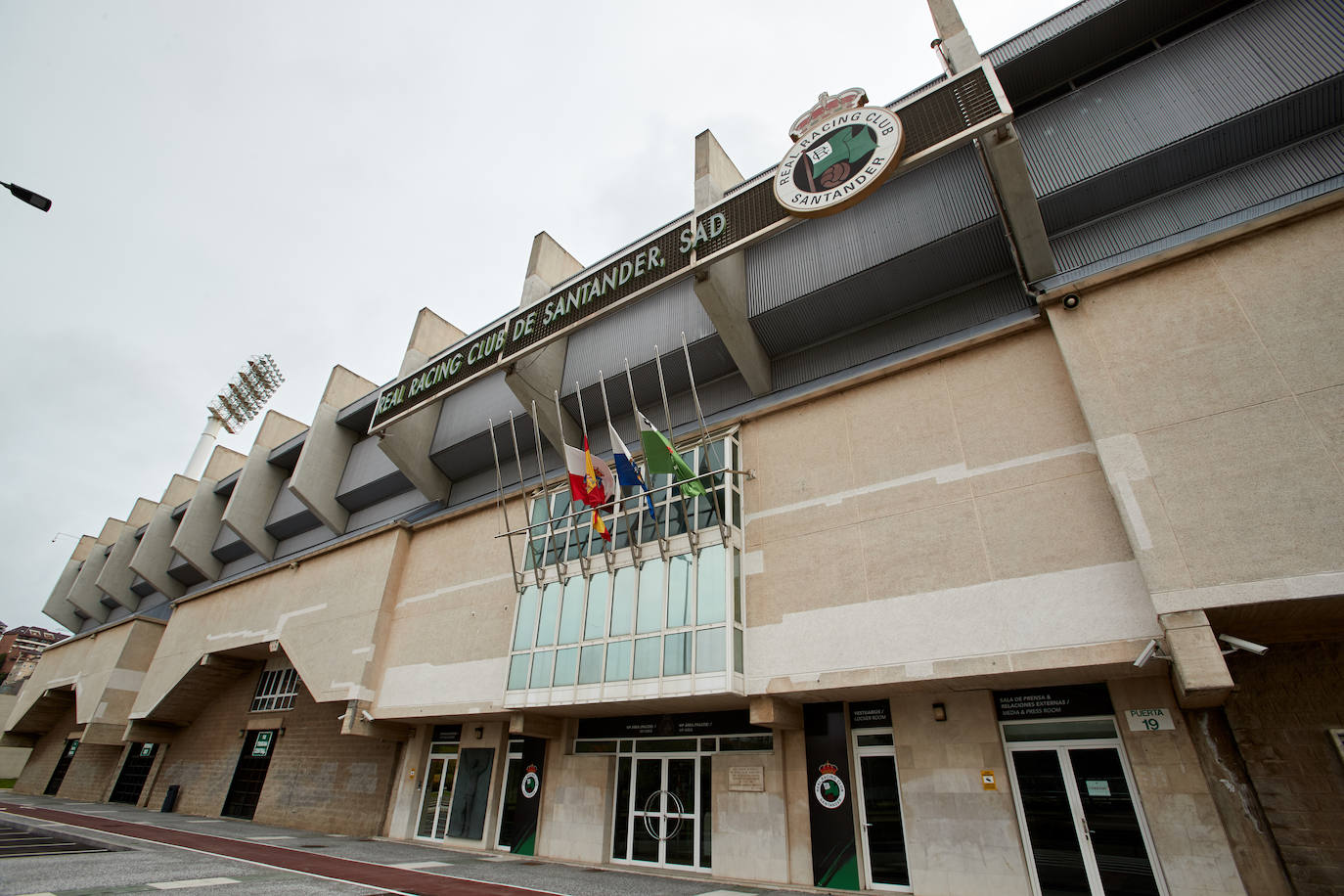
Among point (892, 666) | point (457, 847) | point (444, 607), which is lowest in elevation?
point (457, 847)

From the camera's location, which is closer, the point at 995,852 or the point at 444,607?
the point at 995,852

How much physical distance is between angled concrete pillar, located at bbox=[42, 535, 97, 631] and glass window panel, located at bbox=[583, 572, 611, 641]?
155 feet

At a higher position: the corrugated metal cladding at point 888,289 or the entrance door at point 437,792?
the corrugated metal cladding at point 888,289

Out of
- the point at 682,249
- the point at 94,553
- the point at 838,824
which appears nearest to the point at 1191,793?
the point at 838,824

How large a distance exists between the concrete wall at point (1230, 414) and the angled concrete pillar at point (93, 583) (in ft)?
175

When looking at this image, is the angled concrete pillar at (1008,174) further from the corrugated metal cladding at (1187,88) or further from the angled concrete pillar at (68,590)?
the angled concrete pillar at (68,590)

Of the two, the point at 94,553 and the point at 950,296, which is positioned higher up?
the point at 94,553

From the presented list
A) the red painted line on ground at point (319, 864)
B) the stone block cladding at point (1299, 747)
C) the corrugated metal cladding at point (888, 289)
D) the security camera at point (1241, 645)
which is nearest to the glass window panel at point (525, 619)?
the red painted line on ground at point (319, 864)

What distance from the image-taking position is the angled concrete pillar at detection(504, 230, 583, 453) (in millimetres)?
17844

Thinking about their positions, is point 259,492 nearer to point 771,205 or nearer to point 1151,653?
point 771,205

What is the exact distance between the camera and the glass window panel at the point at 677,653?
11562 millimetres

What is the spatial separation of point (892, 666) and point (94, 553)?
52.6 m

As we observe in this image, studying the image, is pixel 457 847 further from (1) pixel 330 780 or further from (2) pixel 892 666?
(2) pixel 892 666

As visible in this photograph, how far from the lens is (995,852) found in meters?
9.01
